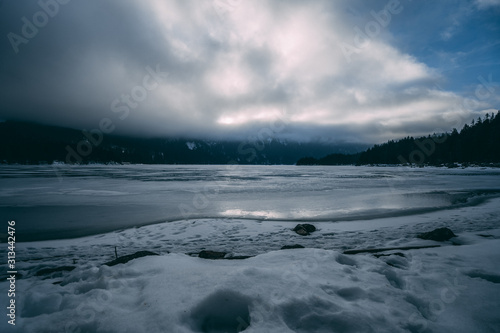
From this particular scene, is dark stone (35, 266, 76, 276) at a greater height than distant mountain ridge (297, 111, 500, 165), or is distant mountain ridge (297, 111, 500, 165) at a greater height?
distant mountain ridge (297, 111, 500, 165)

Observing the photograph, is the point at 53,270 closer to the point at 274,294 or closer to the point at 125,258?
the point at 125,258

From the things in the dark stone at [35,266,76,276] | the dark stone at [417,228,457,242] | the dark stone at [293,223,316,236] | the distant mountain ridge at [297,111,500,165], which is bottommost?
the dark stone at [293,223,316,236]

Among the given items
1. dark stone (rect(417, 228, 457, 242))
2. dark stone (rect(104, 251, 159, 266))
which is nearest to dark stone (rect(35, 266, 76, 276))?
dark stone (rect(104, 251, 159, 266))

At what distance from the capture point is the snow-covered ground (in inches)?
126

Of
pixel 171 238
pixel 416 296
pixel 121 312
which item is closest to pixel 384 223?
pixel 416 296

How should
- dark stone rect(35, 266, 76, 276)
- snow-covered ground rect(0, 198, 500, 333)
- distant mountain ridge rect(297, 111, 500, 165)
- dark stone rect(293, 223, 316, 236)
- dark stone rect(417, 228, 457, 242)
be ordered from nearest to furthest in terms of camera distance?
1. snow-covered ground rect(0, 198, 500, 333)
2. dark stone rect(35, 266, 76, 276)
3. dark stone rect(417, 228, 457, 242)
4. dark stone rect(293, 223, 316, 236)
5. distant mountain ridge rect(297, 111, 500, 165)

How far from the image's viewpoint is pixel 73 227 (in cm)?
1045

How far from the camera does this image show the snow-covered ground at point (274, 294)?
10.5 feet

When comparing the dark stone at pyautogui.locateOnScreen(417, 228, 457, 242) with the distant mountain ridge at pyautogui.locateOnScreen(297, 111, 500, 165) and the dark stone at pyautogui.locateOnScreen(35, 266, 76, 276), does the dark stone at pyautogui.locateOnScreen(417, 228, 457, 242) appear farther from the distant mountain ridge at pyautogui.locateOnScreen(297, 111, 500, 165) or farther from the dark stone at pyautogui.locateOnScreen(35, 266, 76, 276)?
the distant mountain ridge at pyautogui.locateOnScreen(297, 111, 500, 165)

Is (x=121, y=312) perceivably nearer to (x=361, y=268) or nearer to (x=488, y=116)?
(x=361, y=268)

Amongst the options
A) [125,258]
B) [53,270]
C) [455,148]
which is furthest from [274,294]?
[455,148]

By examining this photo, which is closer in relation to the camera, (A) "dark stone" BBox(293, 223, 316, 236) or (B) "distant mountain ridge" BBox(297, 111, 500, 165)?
(A) "dark stone" BBox(293, 223, 316, 236)

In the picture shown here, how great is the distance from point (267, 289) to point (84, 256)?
6.51m

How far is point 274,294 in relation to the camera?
368 cm
